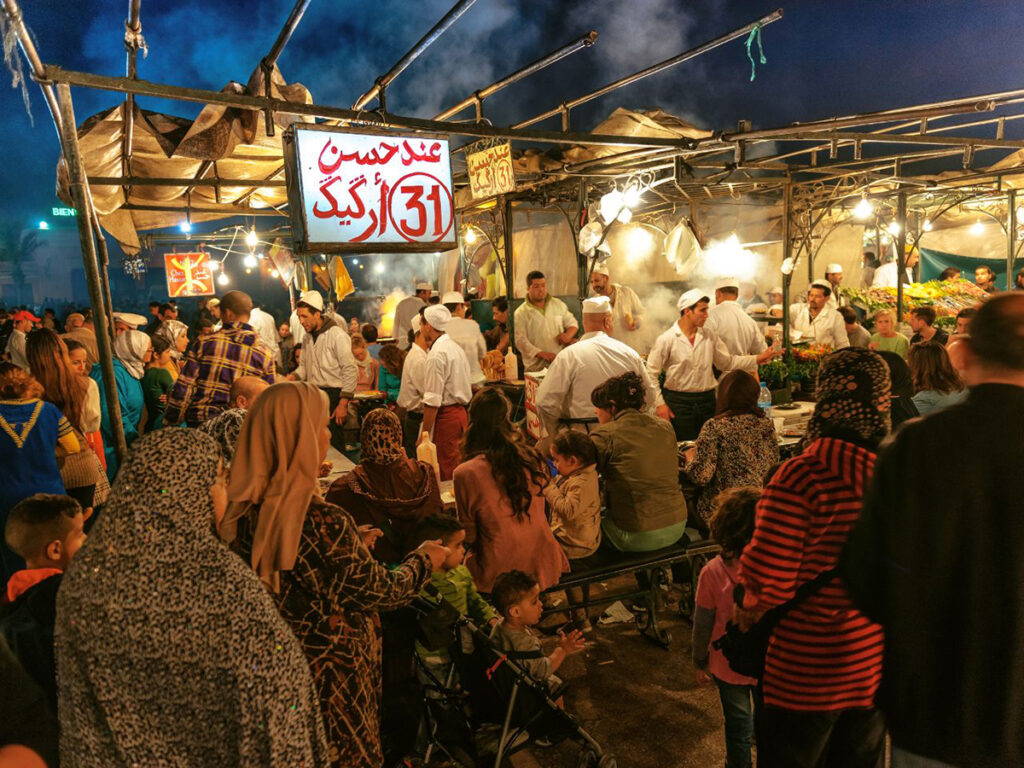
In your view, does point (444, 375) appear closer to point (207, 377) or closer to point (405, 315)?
point (207, 377)

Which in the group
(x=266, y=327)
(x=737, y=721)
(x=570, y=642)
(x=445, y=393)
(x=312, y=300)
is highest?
(x=312, y=300)

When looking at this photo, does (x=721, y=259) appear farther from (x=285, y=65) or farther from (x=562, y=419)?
(x=285, y=65)

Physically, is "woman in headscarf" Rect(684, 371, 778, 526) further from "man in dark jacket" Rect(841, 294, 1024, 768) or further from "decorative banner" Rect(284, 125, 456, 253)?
"man in dark jacket" Rect(841, 294, 1024, 768)

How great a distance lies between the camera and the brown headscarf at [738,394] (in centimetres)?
440

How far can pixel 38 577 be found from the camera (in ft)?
9.55

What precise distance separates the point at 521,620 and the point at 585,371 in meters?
2.98

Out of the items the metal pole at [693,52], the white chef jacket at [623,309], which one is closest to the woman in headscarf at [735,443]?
the metal pole at [693,52]

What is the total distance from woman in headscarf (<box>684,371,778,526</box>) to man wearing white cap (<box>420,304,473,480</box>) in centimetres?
275

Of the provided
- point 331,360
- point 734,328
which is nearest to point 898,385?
point 734,328

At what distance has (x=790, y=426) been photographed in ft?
21.7

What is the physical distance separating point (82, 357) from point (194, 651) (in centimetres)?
560

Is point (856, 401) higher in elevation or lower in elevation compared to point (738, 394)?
higher

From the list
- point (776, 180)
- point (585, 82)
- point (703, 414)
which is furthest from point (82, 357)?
point (585, 82)

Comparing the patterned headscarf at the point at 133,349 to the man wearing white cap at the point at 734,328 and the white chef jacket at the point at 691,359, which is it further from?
the man wearing white cap at the point at 734,328
